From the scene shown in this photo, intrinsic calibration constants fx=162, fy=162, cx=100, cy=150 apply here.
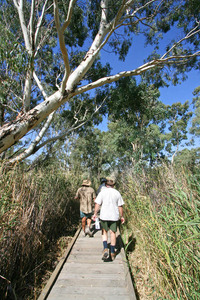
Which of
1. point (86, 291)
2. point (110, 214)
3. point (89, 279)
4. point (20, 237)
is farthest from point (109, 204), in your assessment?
point (20, 237)

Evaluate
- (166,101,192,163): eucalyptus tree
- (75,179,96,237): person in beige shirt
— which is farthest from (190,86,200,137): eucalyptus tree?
(75,179,96,237): person in beige shirt

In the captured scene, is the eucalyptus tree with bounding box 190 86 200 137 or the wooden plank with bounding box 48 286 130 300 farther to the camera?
the eucalyptus tree with bounding box 190 86 200 137

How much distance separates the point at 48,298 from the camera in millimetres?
2025

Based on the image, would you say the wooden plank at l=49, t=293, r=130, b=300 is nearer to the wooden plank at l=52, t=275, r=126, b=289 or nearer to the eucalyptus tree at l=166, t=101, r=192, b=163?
the wooden plank at l=52, t=275, r=126, b=289

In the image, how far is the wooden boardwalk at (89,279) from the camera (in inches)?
82.1

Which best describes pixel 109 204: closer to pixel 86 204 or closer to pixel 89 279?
pixel 89 279

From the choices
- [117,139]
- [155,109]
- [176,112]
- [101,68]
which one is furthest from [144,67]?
[176,112]

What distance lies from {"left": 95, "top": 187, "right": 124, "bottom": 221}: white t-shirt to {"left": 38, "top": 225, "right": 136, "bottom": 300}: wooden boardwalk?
74 cm

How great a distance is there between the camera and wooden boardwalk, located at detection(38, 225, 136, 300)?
6.84ft

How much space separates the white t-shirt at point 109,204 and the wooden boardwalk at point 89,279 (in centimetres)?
74

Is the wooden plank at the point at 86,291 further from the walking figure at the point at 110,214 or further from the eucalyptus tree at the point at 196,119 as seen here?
the eucalyptus tree at the point at 196,119

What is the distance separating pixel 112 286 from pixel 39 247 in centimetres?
161

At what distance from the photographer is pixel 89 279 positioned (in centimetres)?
241

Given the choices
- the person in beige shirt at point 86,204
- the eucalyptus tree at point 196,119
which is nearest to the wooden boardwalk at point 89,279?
the person in beige shirt at point 86,204
